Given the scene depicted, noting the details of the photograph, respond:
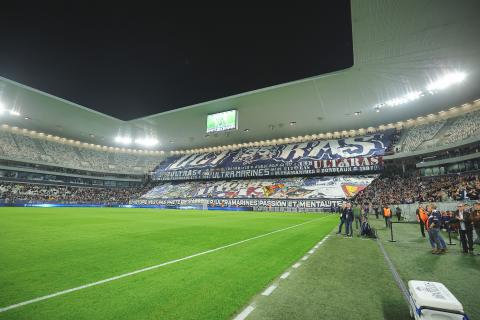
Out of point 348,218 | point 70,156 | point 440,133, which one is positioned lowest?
point 348,218

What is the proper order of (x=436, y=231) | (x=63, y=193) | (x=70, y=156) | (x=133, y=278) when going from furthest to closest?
(x=70, y=156), (x=63, y=193), (x=436, y=231), (x=133, y=278)

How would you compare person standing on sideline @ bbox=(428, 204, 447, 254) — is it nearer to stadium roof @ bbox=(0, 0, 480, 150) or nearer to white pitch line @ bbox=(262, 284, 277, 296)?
white pitch line @ bbox=(262, 284, 277, 296)

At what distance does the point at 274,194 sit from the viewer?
47.8 m

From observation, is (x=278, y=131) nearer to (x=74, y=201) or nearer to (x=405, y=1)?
(x=405, y=1)

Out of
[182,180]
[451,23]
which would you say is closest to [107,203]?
[182,180]

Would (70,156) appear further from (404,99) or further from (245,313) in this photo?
(404,99)

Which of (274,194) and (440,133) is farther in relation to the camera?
(274,194)

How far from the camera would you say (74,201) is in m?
52.4

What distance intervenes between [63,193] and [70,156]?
11502 millimetres

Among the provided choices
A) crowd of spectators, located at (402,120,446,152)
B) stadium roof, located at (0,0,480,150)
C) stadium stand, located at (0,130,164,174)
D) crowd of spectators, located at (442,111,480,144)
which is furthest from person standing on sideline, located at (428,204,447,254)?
stadium stand, located at (0,130,164,174)

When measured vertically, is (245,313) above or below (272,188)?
below

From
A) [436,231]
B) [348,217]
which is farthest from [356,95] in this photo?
[436,231]

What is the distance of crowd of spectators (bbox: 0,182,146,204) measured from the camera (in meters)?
47.1

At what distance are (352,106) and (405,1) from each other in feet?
72.3
